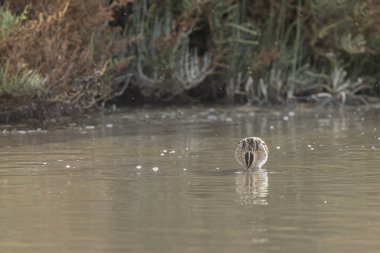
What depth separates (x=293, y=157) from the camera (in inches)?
476

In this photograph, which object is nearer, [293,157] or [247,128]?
[293,157]

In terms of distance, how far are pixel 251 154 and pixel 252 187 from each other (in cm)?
122

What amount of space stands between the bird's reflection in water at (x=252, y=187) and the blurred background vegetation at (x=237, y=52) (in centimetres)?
750

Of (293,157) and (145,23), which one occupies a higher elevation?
(145,23)

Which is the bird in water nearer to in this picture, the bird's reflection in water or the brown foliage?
the bird's reflection in water

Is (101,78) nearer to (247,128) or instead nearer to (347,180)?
(247,128)

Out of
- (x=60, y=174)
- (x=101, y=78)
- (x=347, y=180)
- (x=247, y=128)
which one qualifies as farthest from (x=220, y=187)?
(x=101, y=78)

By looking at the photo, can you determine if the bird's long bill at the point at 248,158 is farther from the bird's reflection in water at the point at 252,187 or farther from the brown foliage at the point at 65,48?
the brown foliage at the point at 65,48

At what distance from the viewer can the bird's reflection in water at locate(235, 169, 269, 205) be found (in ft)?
28.9

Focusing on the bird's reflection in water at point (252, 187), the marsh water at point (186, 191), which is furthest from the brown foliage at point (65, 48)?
the bird's reflection in water at point (252, 187)

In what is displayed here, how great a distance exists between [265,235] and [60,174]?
387 cm

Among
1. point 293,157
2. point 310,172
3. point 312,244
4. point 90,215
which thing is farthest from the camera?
point 293,157

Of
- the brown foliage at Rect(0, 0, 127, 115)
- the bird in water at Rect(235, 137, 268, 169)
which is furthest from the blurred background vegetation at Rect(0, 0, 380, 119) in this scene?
the bird in water at Rect(235, 137, 268, 169)

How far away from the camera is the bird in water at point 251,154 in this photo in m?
10.9
